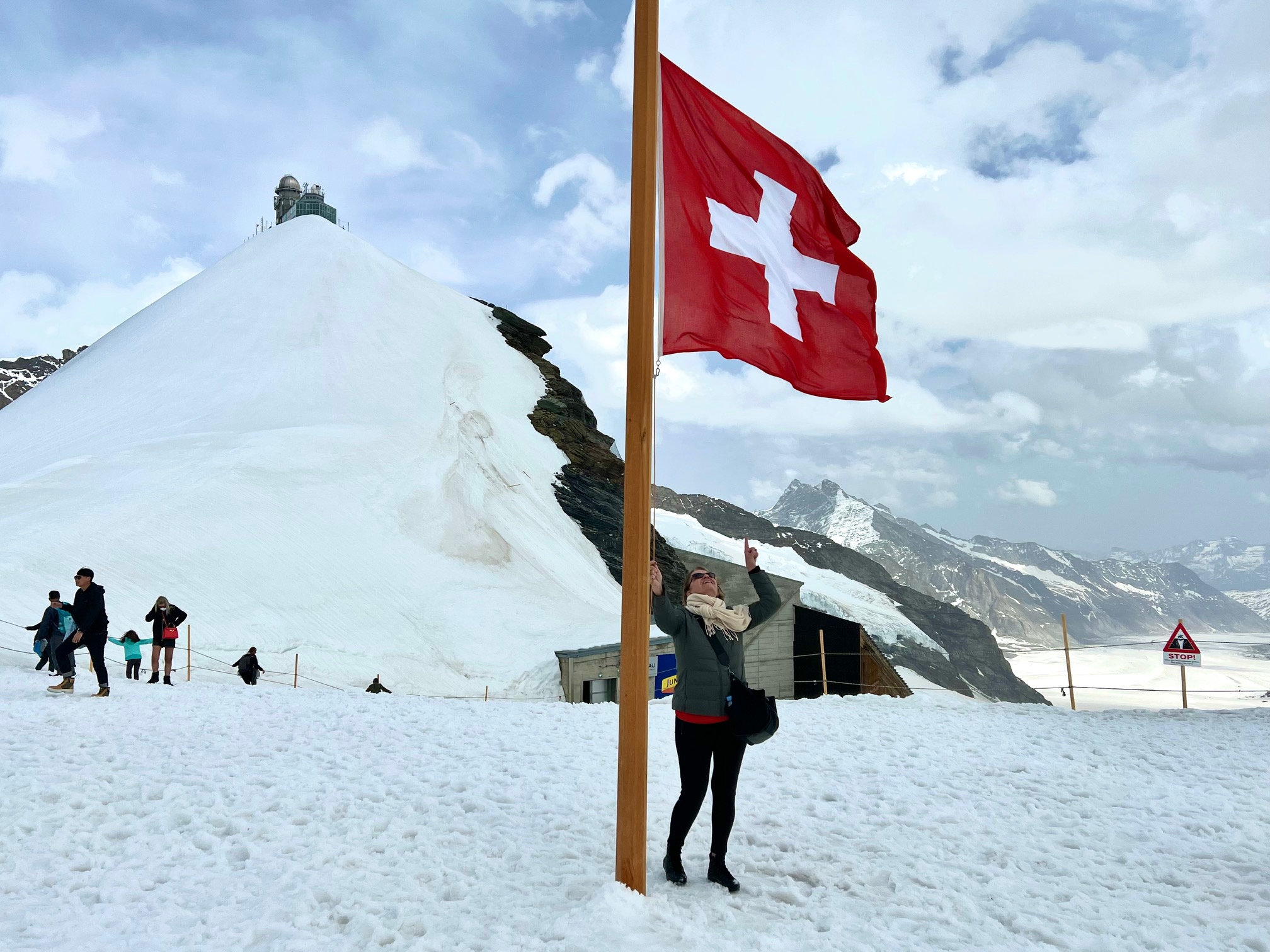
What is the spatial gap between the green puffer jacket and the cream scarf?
0.04 meters

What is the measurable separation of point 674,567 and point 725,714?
169ft

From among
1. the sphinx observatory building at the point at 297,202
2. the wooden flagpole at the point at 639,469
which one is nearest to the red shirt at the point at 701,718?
the wooden flagpole at the point at 639,469

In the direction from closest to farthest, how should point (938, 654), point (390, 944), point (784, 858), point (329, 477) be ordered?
point (390, 944)
point (784, 858)
point (329, 477)
point (938, 654)

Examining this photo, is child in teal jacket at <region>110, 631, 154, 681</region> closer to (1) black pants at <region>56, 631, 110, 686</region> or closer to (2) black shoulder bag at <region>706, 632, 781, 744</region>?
(1) black pants at <region>56, 631, 110, 686</region>

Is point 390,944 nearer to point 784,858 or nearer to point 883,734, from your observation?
point 784,858

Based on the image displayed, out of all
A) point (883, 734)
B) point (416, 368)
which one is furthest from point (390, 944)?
point (416, 368)

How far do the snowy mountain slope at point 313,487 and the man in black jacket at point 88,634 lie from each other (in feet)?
30.6

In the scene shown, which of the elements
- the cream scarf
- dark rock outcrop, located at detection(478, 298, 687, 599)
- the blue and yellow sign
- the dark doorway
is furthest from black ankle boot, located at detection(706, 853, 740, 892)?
dark rock outcrop, located at detection(478, 298, 687, 599)

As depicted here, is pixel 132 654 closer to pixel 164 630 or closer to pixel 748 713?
pixel 164 630

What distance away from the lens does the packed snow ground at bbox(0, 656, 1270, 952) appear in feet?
16.3

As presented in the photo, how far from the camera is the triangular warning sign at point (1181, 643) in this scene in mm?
16136

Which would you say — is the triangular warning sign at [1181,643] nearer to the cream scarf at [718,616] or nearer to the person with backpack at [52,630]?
the cream scarf at [718,616]

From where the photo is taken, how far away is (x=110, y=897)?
518 cm

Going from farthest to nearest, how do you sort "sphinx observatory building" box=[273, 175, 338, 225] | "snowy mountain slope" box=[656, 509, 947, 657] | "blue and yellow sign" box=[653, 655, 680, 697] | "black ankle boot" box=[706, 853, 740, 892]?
"snowy mountain slope" box=[656, 509, 947, 657], "sphinx observatory building" box=[273, 175, 338, 225], "blue and yellow sign" box=[653, 655, 680, 697], "black ankle boot" box=[706, 853, 740, 892]
